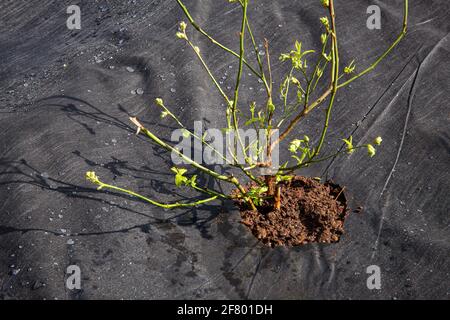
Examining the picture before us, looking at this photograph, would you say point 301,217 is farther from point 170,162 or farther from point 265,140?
point 170,162

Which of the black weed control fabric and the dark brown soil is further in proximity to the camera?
the dark brown soil

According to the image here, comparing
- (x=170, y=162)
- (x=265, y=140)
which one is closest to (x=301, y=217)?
(x=265, y=140)

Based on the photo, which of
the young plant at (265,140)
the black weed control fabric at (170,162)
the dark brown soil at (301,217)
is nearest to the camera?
the young plant at (265,140)

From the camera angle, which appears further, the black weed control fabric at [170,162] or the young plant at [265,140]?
the black weed control fabric at [170,162]

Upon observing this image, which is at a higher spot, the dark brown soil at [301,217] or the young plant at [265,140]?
the young plant at [265,140]

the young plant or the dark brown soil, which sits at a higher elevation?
the young plant
